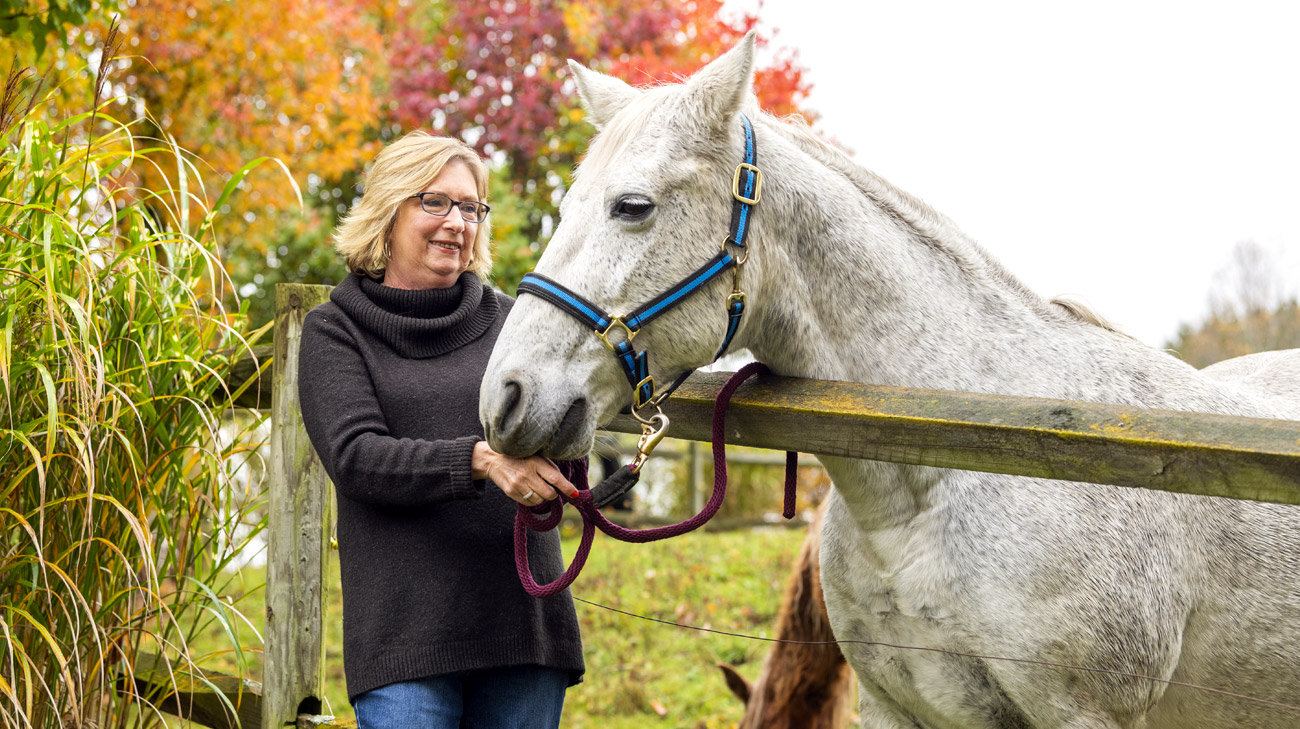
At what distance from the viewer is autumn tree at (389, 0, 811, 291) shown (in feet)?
30.4

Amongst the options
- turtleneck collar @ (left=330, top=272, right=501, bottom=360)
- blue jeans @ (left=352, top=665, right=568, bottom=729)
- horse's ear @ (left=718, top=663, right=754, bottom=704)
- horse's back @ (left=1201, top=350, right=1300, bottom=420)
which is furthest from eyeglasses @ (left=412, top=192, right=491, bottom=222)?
horse's ear @ (left=718, top=663, right=754, bottom=704)

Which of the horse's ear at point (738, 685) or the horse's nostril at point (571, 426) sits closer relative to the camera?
the horse's nostril at point (571, 426)

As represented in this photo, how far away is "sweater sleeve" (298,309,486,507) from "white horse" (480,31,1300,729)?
7.4 inches

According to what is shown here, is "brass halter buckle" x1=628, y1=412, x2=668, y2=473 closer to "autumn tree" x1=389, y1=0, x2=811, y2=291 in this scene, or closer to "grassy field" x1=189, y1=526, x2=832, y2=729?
"grassy field" x1=189, y1=526, x2=832, y2=729

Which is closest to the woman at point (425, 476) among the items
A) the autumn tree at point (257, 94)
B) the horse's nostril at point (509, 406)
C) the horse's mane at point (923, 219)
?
the horse's nostril at point (509, 406)

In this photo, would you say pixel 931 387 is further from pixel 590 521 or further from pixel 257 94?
pixel 257 94

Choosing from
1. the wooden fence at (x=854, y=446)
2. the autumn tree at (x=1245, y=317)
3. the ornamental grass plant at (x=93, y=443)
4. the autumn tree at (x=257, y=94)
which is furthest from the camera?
the autumn tree at (x=1245, y=317)

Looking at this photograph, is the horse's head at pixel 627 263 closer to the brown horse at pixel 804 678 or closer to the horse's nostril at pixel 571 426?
→ the horse's nostril at pixel 571 426

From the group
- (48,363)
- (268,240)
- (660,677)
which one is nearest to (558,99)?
(268,240)

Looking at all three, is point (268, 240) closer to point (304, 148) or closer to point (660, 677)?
point (304, 148)

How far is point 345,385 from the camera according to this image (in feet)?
6.33

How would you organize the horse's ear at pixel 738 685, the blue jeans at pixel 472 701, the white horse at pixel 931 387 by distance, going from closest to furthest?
1. the white horse at pixel 931 387
2. the blue jeans at pixel 472 701
3. the horse's ear at pixel 738 685

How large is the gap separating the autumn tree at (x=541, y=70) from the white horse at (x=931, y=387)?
727 centimetres

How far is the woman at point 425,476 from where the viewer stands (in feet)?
6.02
